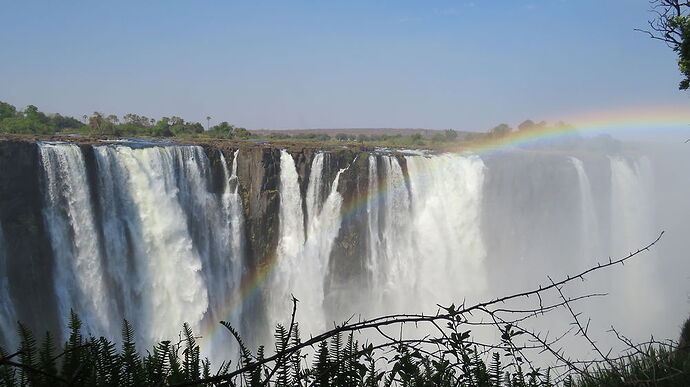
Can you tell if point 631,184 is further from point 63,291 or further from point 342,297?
point 63,291

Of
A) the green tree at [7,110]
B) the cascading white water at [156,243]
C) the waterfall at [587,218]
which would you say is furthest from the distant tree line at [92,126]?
the waterfall at [587,218]

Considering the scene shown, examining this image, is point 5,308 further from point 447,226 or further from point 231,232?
point 447,226

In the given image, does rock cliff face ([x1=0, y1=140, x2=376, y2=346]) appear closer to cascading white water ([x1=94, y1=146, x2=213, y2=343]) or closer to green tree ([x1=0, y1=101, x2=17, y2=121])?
cascading white water ([x1=94, y1=146, x2=213, y2=343])

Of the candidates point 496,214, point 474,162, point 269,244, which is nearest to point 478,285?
point 496,214

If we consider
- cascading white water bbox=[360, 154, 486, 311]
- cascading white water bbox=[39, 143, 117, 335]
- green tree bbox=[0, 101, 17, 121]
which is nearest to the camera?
cascading white water bbox=[39, 143, 117, 335]

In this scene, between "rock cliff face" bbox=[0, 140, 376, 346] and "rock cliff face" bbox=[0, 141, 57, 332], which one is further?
"rock cliff face" bbox=[0, 140, 376, 346]

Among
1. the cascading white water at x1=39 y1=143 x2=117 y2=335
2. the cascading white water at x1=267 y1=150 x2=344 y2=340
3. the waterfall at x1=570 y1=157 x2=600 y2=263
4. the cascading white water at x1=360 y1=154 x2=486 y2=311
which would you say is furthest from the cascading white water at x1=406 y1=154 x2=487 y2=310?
the cascading white water at x1=39 y1=143 x2=117 y2=335

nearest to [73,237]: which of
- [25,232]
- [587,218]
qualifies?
[25,232]
